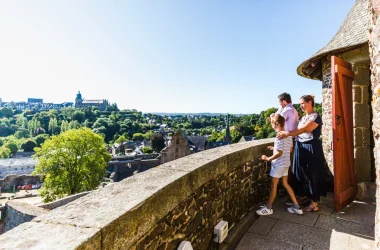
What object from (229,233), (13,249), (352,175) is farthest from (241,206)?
(13,249)

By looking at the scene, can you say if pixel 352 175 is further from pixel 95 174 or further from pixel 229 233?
pixel 95 174

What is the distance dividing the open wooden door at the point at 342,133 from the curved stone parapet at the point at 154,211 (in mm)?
1517

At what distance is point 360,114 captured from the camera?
4582 mm

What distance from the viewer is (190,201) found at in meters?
2.49

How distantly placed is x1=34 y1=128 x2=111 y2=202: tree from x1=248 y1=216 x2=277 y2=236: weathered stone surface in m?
20.7

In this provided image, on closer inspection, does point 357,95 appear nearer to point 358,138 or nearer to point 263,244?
point 358,138

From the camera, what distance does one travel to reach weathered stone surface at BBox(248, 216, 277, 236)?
339 cm

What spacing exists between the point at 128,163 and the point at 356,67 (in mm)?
43269

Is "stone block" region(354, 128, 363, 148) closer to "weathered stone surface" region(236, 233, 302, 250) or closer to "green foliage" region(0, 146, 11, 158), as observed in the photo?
"weathered stone surface" region(236, 233, 302, 250)

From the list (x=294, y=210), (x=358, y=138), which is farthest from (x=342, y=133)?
(x=294, y=210)

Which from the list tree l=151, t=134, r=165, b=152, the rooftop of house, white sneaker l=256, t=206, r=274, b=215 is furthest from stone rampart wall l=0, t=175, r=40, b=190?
the rooftop of house

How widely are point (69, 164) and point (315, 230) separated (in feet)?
73.8

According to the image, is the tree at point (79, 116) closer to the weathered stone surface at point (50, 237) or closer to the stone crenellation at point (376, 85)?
the weathered stone surface at point (50, 237)

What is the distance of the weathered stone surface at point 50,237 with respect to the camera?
1.21 meters
